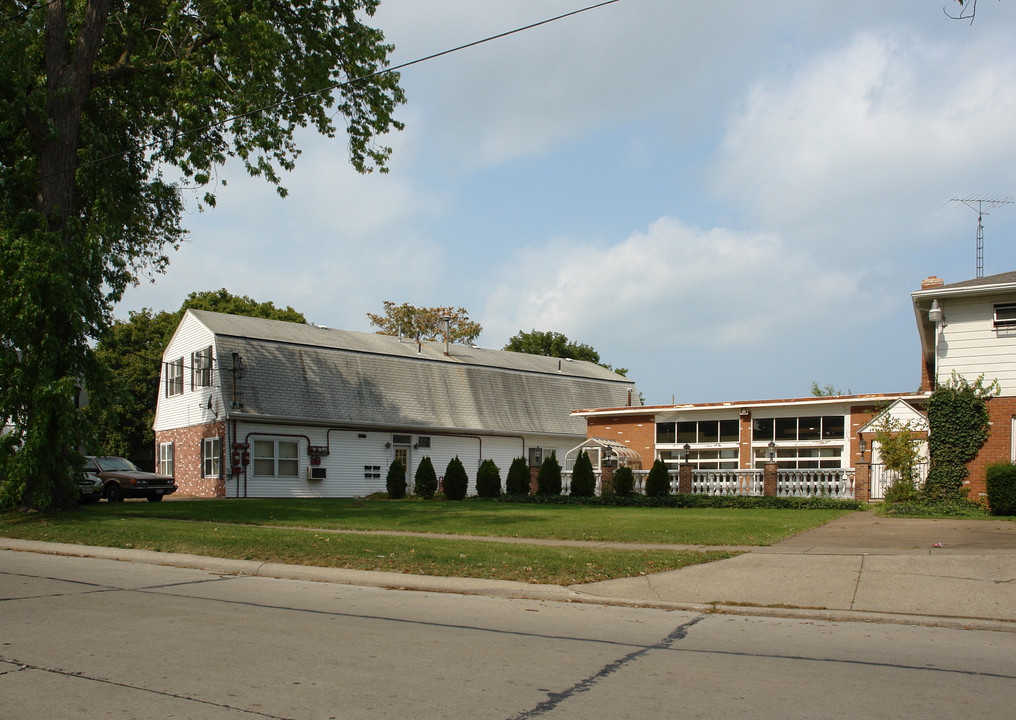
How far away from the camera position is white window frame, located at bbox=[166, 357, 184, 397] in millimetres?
35406

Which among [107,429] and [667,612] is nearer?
[667,612]

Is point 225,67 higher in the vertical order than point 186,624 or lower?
higher

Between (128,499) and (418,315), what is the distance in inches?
1276

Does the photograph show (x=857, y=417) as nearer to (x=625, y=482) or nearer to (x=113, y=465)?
(x=625, y=482)

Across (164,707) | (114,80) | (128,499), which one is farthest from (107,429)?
(164,707)

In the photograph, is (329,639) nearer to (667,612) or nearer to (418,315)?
(667,612)

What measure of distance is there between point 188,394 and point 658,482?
64.5 feet

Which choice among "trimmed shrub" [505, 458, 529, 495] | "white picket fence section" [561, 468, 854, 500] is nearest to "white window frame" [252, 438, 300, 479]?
"trimmed shrub" [505, 458, 529, 495]

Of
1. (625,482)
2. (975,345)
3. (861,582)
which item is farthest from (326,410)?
(861,582)

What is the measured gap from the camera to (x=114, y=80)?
21.5 m

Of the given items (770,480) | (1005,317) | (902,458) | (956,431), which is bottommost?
(770,480)

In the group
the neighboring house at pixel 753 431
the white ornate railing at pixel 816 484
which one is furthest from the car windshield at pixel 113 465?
the white ornate railing at pixel 816 484

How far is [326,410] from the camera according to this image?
34.1 m

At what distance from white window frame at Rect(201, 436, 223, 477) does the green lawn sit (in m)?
8.70
